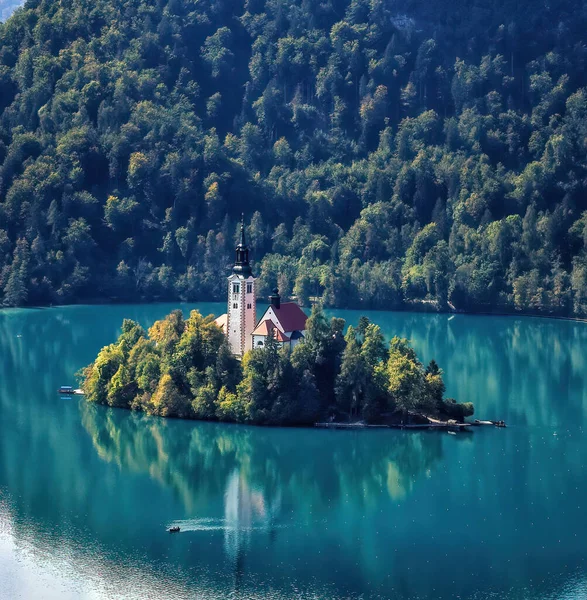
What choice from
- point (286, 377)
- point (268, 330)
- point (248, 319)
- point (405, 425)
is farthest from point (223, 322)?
point (405, 425)

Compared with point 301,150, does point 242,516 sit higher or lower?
lower

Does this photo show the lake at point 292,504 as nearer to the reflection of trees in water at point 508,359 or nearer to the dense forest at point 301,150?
the reflection of trees in water at point 508,359

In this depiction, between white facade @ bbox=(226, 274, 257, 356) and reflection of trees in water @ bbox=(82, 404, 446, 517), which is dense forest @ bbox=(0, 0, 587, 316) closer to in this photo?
white facade @ bbox=(226, 274, 257, 356)

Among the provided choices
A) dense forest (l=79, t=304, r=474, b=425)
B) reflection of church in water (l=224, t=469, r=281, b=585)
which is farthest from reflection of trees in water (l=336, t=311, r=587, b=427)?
Answer: reflection of church in water (l=224, t=469, r=281, b=585)

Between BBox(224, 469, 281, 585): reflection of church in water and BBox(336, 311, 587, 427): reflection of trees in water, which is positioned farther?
BBox(336, 311, 587, 427): reflection of trees in water

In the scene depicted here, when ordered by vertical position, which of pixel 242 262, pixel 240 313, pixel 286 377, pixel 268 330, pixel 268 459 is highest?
pixel 242 262

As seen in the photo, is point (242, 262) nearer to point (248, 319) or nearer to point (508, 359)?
point (248, 319)

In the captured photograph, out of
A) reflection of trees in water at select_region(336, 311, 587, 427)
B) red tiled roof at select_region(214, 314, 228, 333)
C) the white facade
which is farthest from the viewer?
reflection of trees in water at select_region(336, 311, 587, 427)
